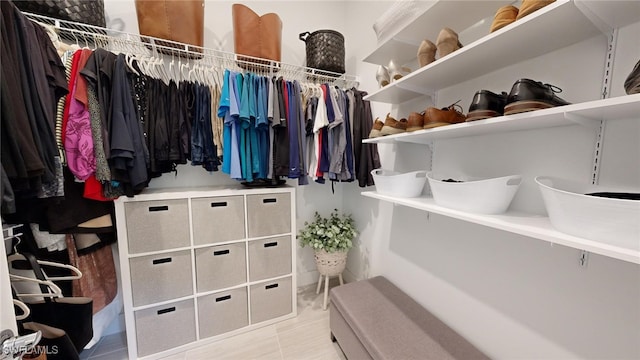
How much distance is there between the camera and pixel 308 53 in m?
1.84

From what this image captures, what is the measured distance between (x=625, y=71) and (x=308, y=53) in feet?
5.63

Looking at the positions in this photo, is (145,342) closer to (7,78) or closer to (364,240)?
(7,78)

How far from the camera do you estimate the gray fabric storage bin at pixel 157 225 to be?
129cm

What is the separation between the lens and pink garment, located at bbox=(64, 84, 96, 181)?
1.08m

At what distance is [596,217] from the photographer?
1.75 feet

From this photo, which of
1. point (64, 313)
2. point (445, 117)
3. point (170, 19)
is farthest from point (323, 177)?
point (64, 313)

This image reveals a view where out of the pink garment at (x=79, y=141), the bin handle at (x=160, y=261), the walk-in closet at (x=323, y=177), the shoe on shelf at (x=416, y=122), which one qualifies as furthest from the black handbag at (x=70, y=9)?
the shoe on shelf at (x=416, y=122)

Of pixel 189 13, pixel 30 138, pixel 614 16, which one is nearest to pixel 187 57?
pixel 189 13

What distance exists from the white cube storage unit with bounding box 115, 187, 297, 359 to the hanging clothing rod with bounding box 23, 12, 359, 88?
0.94 metres

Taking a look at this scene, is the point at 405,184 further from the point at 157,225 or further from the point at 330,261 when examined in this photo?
Answer: the point at 157,225

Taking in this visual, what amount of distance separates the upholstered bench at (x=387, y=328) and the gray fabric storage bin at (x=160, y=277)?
0.97 meters

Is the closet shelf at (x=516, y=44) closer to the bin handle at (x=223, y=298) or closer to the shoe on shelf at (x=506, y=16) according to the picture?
the shoe on shelf at (x=506, y=16)

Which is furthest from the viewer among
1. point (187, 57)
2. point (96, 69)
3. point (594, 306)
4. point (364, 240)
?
point (364, 240)

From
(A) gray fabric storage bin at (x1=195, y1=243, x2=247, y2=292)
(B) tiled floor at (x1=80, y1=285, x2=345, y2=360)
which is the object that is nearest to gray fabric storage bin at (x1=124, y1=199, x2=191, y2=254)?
(A) gray fabric storage bin at (x1=195, y1=243, x2=247, y2=292)
